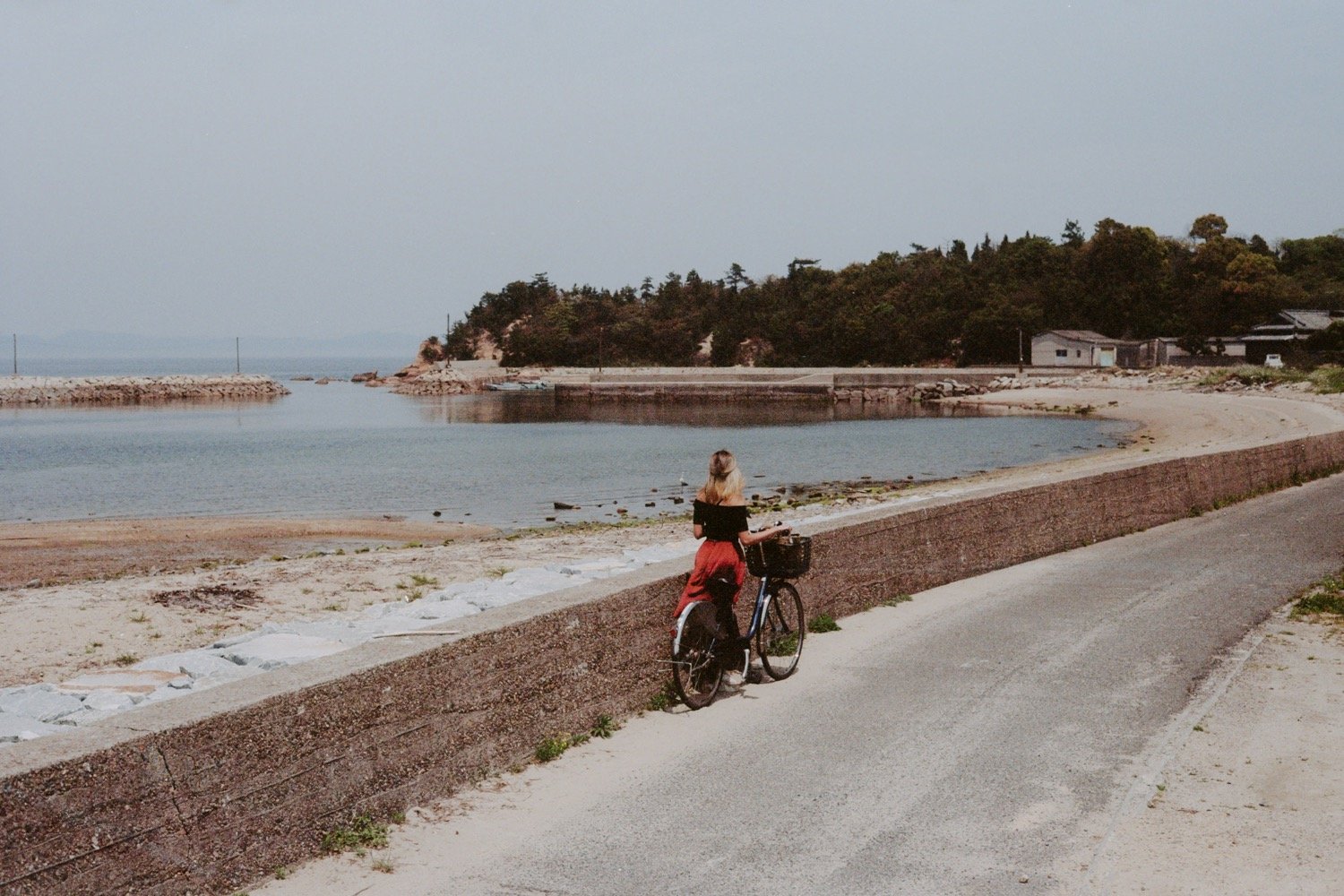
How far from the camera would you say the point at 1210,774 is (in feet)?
21.1

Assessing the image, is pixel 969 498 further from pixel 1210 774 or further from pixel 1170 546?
pixel 1210 774

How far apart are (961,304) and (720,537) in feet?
380

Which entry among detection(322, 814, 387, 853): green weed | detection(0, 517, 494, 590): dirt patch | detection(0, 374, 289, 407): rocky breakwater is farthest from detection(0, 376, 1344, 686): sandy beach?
detection(0, 374, 289, 407): rocky breakwater

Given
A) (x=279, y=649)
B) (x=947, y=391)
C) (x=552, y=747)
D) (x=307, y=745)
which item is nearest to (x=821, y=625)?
(x=552, y=747)

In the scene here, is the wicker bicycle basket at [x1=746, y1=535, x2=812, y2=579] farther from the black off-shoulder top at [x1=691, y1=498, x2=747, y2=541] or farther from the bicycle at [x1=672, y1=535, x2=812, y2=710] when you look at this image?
the black off-shoulder top at [x1=691, y1=498, x2=747, y2=541]

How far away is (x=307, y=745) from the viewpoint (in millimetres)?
5066

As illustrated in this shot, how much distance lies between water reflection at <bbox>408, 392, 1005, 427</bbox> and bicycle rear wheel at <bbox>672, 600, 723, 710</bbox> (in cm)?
6841

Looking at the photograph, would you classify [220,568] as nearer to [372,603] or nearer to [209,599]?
[209,599]

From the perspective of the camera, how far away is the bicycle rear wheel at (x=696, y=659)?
291 inches

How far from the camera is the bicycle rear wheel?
24.2 ft

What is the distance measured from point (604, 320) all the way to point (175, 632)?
146136 mm

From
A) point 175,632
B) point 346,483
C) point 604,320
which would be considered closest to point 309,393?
point 604,320

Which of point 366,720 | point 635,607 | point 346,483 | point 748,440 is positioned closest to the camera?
point 366,720

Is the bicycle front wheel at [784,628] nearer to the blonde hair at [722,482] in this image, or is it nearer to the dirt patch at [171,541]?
the blonde hair at [722,482]
